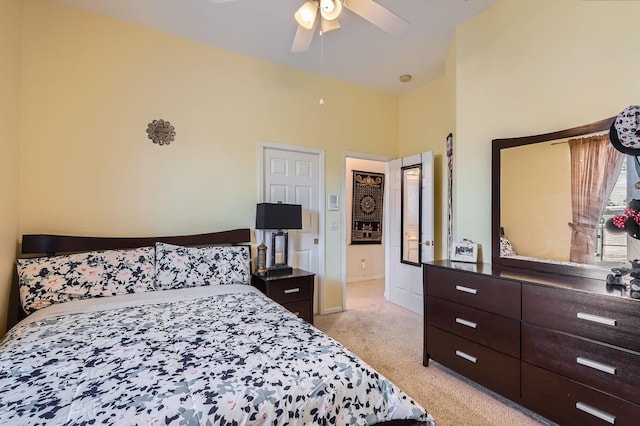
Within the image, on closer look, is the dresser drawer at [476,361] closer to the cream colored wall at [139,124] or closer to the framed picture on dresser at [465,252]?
the framed picture on dresser at [465,252]

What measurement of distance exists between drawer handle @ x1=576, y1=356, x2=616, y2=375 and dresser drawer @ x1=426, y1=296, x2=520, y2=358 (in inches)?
12.2

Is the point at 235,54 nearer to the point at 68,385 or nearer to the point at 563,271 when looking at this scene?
the point at 68,385

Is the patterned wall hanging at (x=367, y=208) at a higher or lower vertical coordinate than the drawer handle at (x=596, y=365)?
higher

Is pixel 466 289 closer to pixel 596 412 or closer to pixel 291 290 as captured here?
pixel 596 412

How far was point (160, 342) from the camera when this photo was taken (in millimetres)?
1485

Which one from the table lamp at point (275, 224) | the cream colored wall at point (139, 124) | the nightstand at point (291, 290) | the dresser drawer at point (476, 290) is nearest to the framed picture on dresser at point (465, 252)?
the dresser drawer at point (476, 290)

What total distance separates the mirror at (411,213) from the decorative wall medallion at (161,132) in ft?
9.23

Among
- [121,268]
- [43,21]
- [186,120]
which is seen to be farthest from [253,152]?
[43,21]

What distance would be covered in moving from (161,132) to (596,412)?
3695 millimetres

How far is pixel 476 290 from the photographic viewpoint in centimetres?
214

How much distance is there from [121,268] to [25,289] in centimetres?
57

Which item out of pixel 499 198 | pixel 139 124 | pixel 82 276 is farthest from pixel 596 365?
pixel 139 124

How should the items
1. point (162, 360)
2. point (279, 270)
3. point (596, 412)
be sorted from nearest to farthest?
1. point (162, 360)
2. point (596, 412)
3. point (279, 270)

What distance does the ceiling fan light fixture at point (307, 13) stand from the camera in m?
2.02
